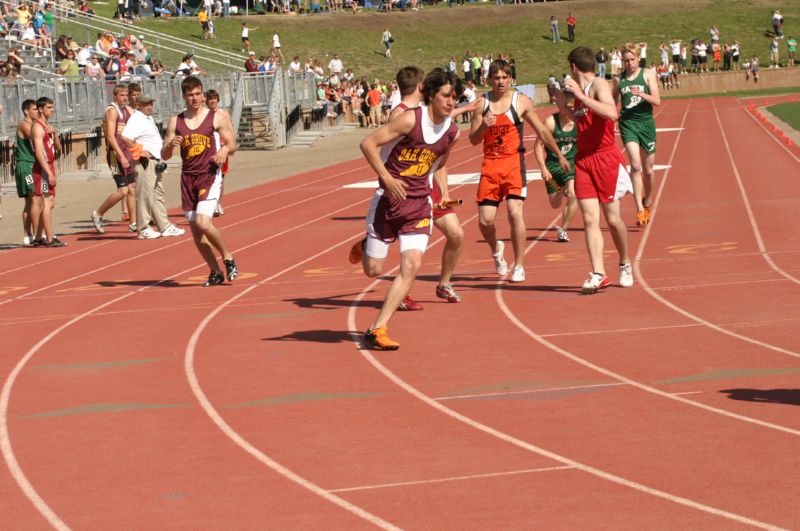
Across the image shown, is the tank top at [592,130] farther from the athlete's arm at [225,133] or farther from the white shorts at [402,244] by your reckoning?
the athlete's arm at [225,133]

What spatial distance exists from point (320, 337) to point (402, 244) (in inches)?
42.5

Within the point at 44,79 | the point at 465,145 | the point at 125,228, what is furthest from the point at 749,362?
the point at 465,145

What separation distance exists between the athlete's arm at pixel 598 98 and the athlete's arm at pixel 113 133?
854 cm

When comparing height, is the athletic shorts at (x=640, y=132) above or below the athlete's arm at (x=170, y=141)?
below

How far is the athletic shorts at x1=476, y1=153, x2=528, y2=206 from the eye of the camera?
12211mm

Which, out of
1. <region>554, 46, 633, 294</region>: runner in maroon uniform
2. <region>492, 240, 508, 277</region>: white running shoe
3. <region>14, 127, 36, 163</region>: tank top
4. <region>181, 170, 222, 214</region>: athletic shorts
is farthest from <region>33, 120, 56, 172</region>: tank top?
<region>554, 46, 633, 294</region>: runner in maroon uniform

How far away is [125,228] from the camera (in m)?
20.0

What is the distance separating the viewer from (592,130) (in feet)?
38.5

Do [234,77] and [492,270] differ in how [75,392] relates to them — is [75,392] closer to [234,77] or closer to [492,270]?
[492,270]

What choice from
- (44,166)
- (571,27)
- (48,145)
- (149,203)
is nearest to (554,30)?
(571,27)

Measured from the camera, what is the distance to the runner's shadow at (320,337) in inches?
393

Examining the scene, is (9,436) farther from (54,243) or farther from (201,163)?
(54,243)

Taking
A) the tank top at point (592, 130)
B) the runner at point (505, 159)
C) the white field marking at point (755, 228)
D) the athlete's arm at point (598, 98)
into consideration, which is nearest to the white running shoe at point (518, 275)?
the runner at point (505, 159)

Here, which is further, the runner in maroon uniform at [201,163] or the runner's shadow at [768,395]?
the runner in maroon uniform at [201,163]
